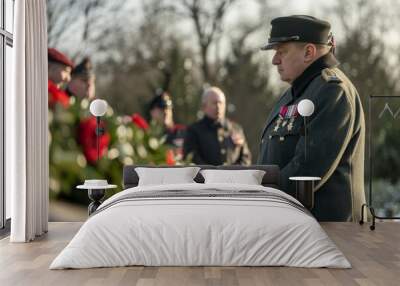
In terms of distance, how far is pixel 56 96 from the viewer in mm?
7371

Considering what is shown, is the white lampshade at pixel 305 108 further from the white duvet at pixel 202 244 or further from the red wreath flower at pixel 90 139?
the white duvet at pixel 202 244

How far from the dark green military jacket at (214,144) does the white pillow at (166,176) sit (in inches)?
22.8

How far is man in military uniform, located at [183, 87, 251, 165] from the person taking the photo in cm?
739

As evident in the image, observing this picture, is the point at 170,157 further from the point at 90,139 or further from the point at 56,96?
the point at 56,96

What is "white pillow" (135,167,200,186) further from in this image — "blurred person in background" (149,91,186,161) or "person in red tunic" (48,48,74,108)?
"person in red tunic" (48,48,74,108)

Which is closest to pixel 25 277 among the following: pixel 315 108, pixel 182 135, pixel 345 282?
pixel 345 282

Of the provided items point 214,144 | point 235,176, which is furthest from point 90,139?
point 235,176

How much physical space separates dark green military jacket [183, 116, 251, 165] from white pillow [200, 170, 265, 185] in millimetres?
574

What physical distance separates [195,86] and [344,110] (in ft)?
5.70

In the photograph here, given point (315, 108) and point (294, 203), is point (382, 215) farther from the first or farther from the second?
point (294, 203)

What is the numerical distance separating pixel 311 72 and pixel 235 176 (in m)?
1.61

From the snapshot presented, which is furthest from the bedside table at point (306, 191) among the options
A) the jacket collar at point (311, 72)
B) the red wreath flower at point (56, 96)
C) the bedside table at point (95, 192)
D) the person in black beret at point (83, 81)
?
the red wreath flower at point (56, 96)

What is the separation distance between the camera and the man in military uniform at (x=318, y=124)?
7.15 metres

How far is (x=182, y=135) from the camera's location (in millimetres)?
7445
